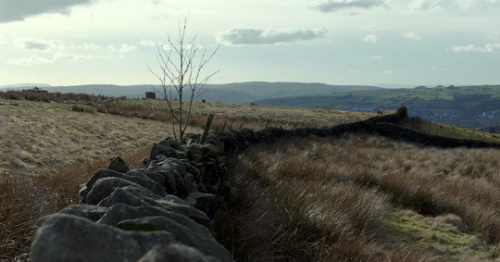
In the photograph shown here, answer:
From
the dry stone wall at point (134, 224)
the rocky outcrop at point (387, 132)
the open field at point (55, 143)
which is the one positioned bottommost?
the rocky outcrop at point (387, 132)

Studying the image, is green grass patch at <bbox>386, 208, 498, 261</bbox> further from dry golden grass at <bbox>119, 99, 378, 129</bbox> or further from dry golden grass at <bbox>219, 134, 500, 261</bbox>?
dry golden grass at <bbox>119, 99, 378, 129</bbox>

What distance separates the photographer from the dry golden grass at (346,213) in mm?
3697

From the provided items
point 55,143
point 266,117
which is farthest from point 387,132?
point 55,143

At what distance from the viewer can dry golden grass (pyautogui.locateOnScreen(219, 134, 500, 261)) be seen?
3697 mm

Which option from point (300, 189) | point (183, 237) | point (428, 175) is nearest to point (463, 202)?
point (428, 175)

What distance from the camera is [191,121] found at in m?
20.2

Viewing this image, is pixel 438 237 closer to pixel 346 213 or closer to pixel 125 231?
pixel 346 213

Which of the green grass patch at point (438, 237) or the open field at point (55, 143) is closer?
the green grass patch at point (438, 237)

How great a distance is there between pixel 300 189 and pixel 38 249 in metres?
4.60

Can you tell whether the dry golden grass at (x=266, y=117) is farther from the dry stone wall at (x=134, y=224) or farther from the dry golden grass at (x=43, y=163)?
the dry stone wall at (x=134, y=224)

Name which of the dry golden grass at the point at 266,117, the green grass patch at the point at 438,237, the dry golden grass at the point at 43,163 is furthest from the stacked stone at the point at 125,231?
the dry golden grass at the point at 266,117

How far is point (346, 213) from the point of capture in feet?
16.6

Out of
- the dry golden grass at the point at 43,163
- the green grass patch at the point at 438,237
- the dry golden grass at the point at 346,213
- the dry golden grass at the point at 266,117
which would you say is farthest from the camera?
the dry golden grass at the point at 266,117

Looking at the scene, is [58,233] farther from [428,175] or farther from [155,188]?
[428,175]
